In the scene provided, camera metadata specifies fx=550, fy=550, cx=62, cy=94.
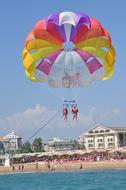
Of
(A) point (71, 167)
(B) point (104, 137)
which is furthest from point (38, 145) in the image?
(A) point (71, 167)

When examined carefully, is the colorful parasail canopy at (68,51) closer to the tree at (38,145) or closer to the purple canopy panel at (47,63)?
the purple canopy panel at (47,63)

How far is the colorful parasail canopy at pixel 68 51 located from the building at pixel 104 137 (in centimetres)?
8988

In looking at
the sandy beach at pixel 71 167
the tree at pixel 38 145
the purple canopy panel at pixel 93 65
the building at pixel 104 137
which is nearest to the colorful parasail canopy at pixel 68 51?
the purple canopy panel at pixel 93 65

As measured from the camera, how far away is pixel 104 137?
121688 mm

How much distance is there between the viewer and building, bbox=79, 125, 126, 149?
120 metres

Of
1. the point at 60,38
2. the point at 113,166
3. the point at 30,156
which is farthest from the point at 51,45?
the point at 30,156

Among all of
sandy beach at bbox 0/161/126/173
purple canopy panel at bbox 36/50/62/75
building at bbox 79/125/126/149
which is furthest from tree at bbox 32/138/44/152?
purple canopy panel at bbox 36/50/62/75

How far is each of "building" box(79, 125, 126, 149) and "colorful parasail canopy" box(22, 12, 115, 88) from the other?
89.9 metres

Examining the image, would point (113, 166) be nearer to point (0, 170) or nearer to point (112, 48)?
point (0, 170)

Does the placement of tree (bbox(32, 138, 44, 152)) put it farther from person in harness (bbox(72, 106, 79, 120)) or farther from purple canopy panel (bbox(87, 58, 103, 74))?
person in harness (bbox(72, 106, 79, 120))

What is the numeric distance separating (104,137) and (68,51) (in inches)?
3692

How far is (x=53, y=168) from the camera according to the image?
5978 cm

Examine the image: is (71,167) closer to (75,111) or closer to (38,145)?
(75,111)

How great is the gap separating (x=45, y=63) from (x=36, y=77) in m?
0.90
